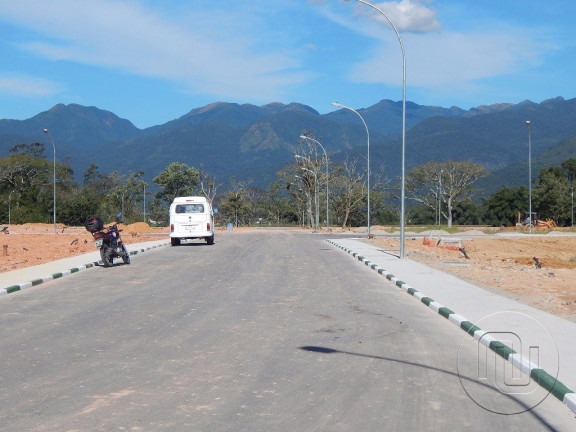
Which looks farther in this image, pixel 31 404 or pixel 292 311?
pixel 292 311

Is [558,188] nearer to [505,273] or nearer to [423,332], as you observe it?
[505,273]

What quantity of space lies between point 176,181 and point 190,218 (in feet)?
234

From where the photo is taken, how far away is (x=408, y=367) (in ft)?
27.8

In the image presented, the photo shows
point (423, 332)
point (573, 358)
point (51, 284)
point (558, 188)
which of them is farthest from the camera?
point (558, 188)

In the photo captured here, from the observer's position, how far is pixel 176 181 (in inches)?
4195

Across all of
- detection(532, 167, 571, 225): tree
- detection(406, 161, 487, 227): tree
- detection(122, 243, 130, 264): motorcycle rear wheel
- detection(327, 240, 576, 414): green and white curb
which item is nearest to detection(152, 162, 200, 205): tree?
detection(406, 161, 487, 227): tree

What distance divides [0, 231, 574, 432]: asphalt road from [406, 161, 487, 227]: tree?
8024 centimetres

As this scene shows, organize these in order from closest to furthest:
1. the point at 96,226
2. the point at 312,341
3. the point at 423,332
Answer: the point at 312,341 < the point at 423,332 < the point at 96,226

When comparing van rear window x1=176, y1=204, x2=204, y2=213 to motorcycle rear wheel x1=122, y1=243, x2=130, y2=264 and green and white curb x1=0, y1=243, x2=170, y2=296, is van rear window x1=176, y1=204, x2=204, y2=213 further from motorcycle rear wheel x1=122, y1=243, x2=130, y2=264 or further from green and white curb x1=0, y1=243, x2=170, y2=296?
motorcycle rear wheel x1=122, y1=243, x2=130, y2=264

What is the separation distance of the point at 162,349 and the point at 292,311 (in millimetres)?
3934

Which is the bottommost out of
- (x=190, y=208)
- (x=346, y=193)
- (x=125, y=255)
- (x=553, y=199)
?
(x=125, y=255)

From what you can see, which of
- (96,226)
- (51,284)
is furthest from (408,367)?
(96,226)

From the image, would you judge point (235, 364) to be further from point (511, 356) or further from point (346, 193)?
point (346, 193)

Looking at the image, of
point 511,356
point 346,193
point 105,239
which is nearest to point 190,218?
point 105,239
